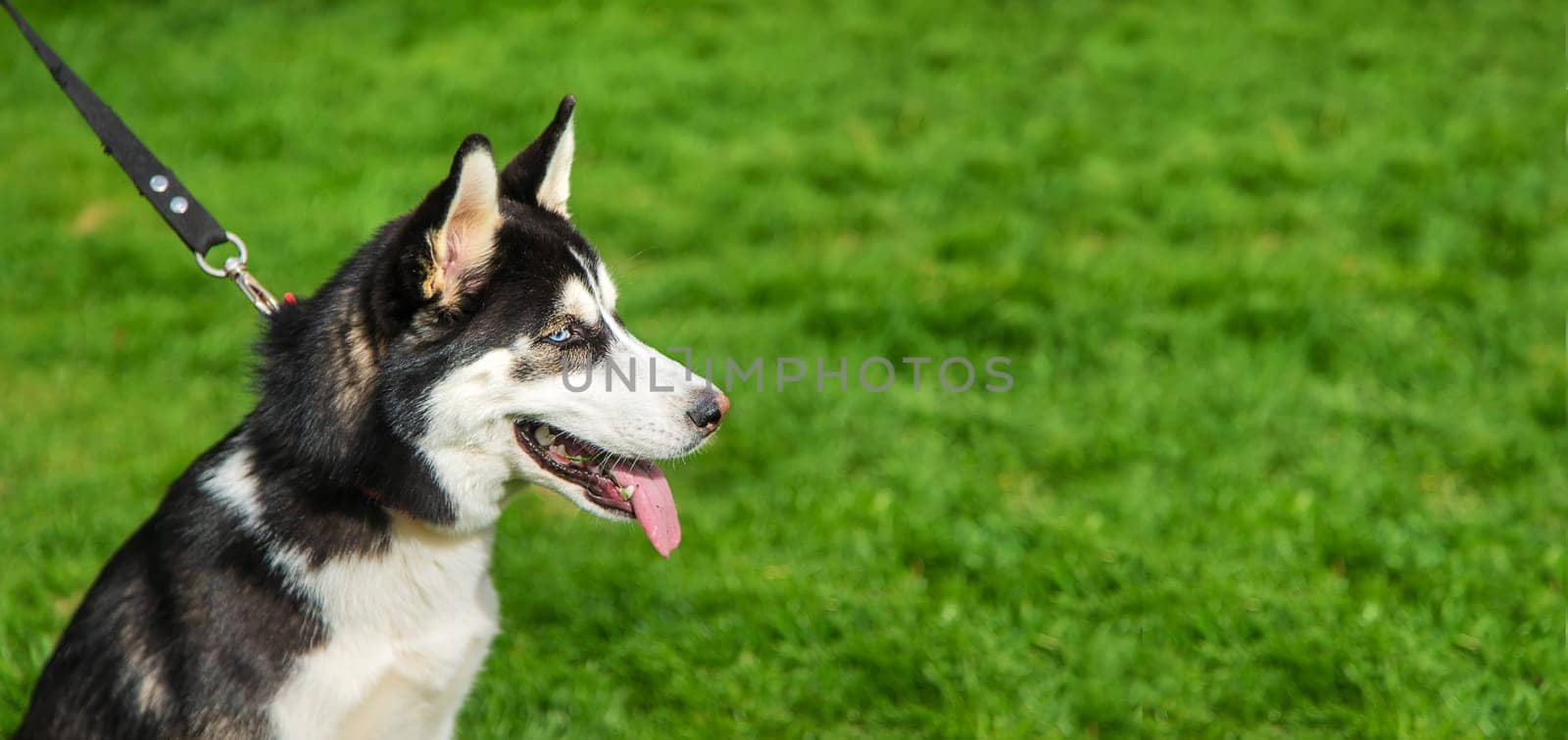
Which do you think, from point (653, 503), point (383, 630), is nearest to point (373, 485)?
point (383, 630)

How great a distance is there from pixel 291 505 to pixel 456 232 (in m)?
0.71

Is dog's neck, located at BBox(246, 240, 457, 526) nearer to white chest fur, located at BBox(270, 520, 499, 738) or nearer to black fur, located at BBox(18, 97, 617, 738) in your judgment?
black fur, located at BBox(18, 97, 617, 738)

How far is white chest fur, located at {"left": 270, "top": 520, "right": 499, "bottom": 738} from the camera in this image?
282cm

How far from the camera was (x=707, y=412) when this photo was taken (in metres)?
2.95

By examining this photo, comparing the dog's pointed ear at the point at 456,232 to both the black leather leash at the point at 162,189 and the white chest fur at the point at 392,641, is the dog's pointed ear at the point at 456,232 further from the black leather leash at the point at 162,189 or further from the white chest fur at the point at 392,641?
the black leather leash at the point at 162,189

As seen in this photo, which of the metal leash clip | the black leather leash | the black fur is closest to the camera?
the black fur

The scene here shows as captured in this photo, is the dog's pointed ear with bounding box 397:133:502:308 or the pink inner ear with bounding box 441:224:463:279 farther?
the pink inner ear with bounding box 441:224:463:279

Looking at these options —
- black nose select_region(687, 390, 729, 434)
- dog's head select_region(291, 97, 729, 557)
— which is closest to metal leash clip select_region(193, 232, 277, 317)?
dog's head select_region(291, 97, 729, 557)

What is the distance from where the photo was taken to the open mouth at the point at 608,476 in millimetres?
2961

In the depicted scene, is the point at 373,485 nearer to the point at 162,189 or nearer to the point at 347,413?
the point at 347,413

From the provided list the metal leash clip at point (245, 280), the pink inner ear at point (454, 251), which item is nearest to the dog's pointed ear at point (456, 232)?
the pink inner ear at point (454, 251)

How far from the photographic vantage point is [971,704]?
383 centimetres

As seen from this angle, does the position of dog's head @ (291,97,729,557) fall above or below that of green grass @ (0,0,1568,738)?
above

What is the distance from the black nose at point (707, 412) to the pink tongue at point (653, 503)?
0.26 m
